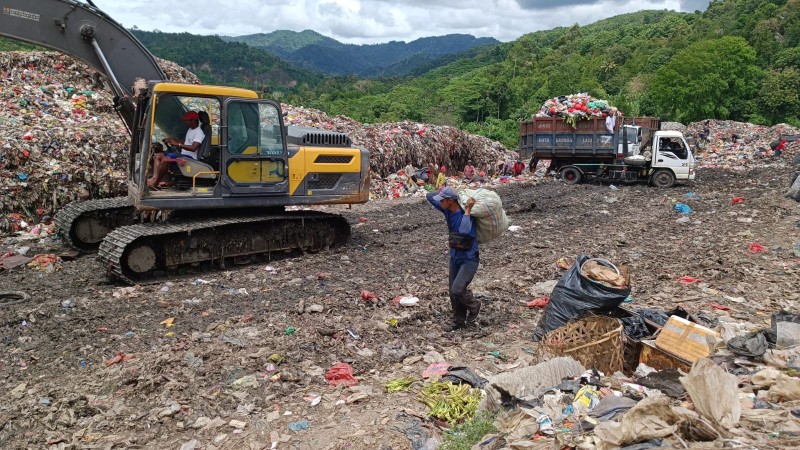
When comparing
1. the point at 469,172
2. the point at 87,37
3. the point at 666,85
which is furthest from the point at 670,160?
the point at 666,85

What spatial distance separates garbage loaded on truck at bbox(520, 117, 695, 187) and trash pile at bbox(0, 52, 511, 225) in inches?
115

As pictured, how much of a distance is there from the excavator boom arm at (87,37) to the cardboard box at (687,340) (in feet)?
23.1

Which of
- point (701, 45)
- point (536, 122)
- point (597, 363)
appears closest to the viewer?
point (597, 363)

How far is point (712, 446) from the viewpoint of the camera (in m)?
→ 2.95

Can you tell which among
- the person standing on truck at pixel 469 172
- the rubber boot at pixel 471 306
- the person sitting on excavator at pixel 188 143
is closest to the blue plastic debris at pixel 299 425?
the rubber boot at pixel 471 306

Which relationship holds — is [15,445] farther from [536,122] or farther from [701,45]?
[701,45]

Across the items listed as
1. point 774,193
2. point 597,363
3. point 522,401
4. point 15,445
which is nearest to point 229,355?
point 15,445

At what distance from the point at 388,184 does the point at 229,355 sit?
10405 mm

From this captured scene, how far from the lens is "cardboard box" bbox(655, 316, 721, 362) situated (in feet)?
15.0

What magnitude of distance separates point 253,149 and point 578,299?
4.62 m

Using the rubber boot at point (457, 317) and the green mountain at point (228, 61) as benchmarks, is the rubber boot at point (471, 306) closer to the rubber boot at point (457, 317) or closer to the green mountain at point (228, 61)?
the rubber boot at point (457, 317)

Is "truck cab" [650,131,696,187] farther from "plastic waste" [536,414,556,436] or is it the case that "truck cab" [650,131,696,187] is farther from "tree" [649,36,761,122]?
"tree" [649,36,761,122]

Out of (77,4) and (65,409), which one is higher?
(77,4)

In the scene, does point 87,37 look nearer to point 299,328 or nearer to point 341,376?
point 299,328
